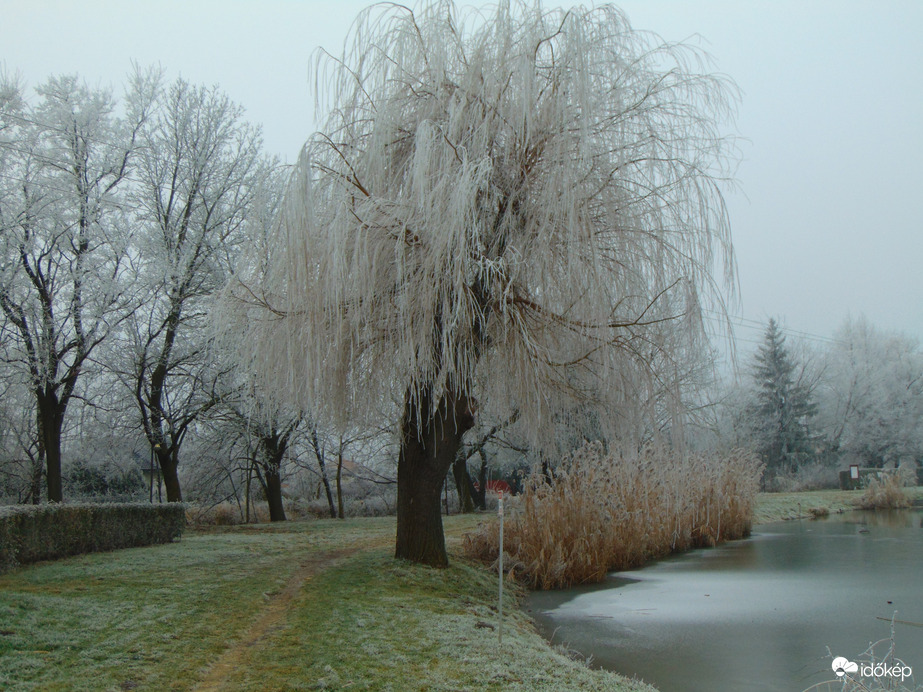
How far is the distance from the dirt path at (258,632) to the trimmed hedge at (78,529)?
9.89ft

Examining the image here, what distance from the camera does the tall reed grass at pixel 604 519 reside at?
960 centimetres

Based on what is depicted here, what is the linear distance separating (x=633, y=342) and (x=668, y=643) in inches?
116

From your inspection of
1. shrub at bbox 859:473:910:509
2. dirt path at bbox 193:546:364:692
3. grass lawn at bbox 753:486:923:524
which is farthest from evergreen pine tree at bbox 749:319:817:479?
dirt path at bbox 193:546:364:692

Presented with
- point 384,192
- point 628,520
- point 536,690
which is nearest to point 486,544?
point 628,520

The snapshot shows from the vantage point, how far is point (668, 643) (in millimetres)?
6164

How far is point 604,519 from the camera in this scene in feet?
34.8

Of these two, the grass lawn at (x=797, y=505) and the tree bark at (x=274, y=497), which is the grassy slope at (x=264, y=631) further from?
the grass lawn at (x=797, y=505)

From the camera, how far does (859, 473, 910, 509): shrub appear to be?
22.1 meters

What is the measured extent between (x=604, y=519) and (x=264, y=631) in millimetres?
6293

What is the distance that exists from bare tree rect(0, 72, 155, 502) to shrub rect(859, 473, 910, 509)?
2123 centimetres

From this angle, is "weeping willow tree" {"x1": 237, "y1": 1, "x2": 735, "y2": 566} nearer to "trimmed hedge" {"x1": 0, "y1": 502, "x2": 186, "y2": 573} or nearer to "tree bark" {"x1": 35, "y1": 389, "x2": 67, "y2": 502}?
"trimmed hedge" {"x1": 0, "y1": 502, "x2": 186, "y2": 573}

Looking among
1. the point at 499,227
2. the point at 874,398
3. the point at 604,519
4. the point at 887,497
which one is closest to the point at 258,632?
the point at 499,227

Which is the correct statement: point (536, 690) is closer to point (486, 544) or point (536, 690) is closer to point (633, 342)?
point (633, 342)

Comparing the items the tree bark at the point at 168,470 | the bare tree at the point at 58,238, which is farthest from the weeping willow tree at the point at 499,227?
the tree bark at the point at 168,470
